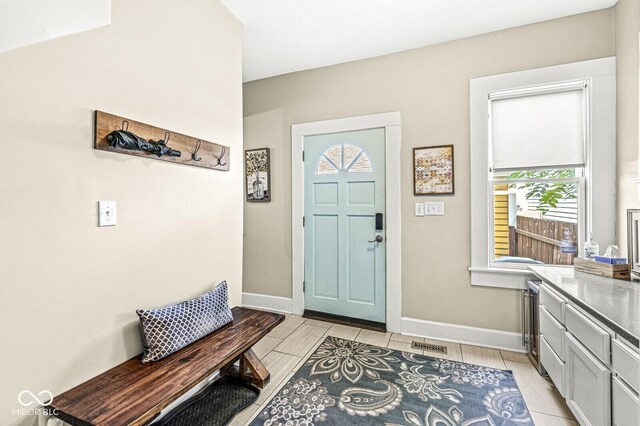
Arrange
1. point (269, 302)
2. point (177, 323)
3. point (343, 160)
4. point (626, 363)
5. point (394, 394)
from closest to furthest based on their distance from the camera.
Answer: point (626, 363) → point (177, 323) → point (394, 394) → point (343, 160) → point (269, 302)

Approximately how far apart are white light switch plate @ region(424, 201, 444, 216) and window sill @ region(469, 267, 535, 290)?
57 cm

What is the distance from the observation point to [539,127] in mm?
2465

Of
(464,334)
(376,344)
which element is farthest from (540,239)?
(376,344)

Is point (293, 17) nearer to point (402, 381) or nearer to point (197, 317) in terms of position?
point (197, 317)

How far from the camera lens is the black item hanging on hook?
1437mm

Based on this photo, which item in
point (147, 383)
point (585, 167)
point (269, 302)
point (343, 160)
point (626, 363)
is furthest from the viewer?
point (269, 302)

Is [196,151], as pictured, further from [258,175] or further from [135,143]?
[258,175]

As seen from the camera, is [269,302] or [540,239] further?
[269,302]

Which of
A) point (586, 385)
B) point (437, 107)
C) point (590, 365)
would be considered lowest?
point (586, 385)

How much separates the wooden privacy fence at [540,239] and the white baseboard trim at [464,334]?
27.7 inches

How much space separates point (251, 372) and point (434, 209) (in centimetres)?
207

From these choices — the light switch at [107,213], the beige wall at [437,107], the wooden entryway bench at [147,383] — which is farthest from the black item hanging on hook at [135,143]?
the beige wall at [437,107]

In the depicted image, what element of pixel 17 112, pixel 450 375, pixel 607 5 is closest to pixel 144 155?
pixel 17 112

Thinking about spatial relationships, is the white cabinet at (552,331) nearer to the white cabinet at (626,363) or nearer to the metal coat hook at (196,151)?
the white cabinet at (626,363)
